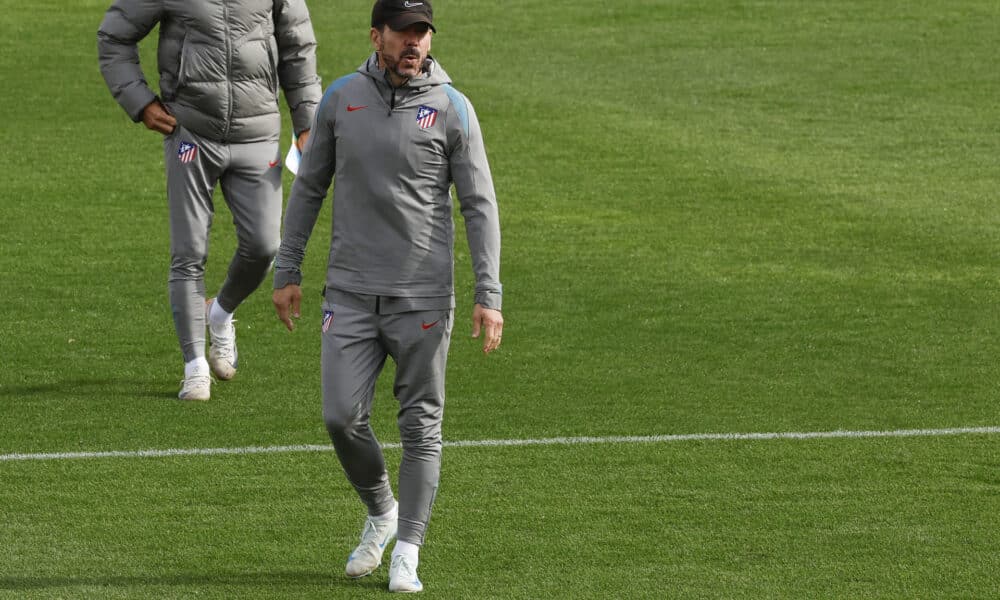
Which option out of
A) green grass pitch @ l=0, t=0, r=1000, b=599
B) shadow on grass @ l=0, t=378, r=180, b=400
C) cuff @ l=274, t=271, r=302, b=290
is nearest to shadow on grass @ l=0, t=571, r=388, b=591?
green grass pitch @ l=0, t=0, r=1000, b=599

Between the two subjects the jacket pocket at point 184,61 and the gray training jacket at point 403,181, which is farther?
the jacket pocket at point 184,61

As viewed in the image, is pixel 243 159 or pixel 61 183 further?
pixel 61 183

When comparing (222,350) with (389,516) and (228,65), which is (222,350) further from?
(389,516)

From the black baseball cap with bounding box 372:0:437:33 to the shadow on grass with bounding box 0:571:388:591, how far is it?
192 centimetres

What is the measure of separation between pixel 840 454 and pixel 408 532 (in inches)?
95.6

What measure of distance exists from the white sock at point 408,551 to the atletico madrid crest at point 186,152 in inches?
121

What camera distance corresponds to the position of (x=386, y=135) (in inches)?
226

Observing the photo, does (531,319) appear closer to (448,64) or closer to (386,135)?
(386,135)

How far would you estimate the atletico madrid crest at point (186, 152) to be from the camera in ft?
27.4

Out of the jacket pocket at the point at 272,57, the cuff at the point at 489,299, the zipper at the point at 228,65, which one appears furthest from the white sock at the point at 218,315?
the cuff at the point at 489,299

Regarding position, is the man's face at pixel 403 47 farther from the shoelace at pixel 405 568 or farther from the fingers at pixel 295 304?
the shoelace at pixel 405 568

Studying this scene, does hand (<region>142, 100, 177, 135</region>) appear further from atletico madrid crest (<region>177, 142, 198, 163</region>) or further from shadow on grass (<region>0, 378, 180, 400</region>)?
shadow on grass (<region>0, 378, 180, 400</region>)

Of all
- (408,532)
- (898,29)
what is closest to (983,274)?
(408,532)

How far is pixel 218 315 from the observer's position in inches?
350
